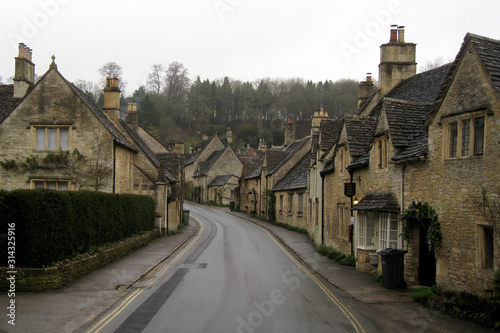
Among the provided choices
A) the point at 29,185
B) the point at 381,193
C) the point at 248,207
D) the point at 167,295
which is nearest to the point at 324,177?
the point at 381,193

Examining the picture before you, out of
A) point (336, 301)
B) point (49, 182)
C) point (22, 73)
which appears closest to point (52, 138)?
point (49, 182)

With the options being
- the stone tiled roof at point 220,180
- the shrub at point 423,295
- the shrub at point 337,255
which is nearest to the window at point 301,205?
the shrub at point 337,255

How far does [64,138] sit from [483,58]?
68.1 ft

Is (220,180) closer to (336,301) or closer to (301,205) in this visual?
(301,205)

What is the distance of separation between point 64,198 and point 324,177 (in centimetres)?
1430

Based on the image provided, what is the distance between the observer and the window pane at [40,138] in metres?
24.2

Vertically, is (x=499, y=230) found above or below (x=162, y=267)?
above

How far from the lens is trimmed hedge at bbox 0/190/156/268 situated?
12578mm

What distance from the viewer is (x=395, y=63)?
2558cm

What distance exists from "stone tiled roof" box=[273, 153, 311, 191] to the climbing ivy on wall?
20833 mm

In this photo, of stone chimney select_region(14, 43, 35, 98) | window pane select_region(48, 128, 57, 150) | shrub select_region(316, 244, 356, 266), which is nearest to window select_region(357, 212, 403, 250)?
shrub select_region(316, 244, 356, 266)

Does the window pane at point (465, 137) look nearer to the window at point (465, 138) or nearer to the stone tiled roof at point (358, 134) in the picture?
the window at point (465, 138)

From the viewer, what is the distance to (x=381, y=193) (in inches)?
626

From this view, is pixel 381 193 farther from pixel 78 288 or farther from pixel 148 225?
pixel 148 225
